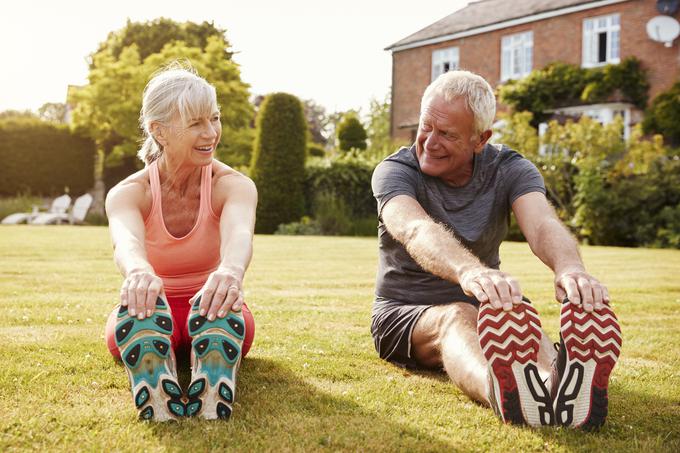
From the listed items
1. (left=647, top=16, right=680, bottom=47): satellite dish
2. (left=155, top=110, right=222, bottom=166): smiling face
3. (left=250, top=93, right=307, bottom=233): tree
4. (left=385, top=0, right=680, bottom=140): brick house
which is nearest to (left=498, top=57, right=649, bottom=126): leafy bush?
(left=385, top=0, right=680, bottom=140): brick house

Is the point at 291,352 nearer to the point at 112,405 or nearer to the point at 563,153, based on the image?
the point at 112,405

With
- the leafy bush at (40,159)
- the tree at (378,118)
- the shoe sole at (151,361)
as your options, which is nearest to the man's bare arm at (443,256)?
the shoe sole at (151,361)

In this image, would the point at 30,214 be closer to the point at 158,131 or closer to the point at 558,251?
the point at 158,131

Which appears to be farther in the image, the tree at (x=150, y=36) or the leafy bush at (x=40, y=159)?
the tree at (x=150, y=36)

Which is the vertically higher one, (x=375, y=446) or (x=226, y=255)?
(x=226, y=255)

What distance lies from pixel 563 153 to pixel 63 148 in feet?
64.8

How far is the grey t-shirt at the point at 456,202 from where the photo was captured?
345 centimetres

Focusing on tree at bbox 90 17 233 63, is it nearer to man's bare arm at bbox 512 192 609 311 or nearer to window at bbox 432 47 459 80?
window at bbox 432 47 459 80

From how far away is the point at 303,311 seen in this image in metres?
5.49

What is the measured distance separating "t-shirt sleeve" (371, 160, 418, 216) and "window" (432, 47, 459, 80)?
26.2 meters

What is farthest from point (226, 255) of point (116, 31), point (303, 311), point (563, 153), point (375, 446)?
point (116, 31)

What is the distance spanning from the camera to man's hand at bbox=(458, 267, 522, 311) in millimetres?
2402

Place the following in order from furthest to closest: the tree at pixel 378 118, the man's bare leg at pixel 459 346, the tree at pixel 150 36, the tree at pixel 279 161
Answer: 1. the tree at pixel 378 118
2. the tree at pixel 150 36
3. the tree at pixel 279 161
4. the man's bare leg at pixel 459 346

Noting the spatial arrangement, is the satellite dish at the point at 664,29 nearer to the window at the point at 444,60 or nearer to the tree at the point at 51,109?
the window at the point at 444,60
